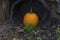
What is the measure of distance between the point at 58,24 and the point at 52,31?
1.18 feet

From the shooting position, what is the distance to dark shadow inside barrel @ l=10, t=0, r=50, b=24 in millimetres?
3535

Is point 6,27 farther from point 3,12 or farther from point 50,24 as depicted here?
point 50,24

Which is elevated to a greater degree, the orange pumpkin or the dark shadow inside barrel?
the dark shadow inside barrel

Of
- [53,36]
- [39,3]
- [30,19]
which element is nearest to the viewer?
[53,36]

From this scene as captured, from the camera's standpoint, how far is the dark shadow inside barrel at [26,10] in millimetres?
3535

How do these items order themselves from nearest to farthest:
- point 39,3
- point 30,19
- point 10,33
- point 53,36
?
point 53,36 < point 10,33 < point 30,19 < point 39,3

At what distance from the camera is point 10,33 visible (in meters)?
3.10

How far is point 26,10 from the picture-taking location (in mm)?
3674

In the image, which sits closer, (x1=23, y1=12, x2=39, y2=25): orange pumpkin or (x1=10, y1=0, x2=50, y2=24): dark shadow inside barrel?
(x1=23, y1=12, x2=39, y2=25): orange pumpkin

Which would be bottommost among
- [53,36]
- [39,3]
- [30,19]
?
[53,36]

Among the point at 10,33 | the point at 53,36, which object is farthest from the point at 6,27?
the point at 53,36

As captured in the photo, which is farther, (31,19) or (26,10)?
(26,10)

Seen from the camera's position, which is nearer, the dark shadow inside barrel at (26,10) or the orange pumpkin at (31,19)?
the orange pumpkin at (31,19)

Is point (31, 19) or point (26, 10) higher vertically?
point (26, 10)
